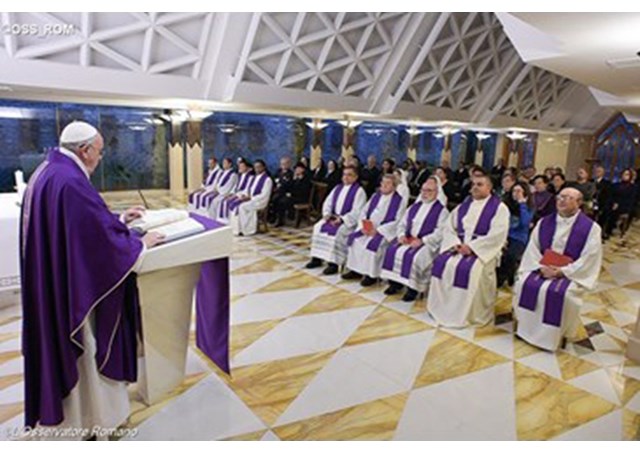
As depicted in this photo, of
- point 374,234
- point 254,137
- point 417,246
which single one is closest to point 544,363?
point 417,246

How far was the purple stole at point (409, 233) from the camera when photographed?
14.8 feet

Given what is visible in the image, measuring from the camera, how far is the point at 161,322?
263 centimetres

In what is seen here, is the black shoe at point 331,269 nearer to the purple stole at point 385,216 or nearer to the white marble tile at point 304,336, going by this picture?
the purple stole at point 385,216

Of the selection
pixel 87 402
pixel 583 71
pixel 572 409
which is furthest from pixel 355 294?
pixel 583 71

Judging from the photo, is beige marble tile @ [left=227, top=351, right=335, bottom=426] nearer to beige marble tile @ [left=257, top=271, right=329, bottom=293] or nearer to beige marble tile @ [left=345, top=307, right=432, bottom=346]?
beige marble tile @ [left=345, top=307, right=432, bottom=346]

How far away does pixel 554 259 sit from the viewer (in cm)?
365

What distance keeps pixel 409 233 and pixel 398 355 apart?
1647 millimetres

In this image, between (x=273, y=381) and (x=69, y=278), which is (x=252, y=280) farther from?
(x=69, y=278)

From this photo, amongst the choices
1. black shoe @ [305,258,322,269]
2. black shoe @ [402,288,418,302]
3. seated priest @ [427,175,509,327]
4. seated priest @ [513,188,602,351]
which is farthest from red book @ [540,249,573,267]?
black shoe @ [305,258,322,269]

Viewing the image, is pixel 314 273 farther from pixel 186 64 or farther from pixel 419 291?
pixel 186 64

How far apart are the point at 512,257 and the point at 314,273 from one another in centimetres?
228

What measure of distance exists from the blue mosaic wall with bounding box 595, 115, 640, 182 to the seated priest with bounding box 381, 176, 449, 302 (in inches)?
569

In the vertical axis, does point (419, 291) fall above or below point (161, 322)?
below

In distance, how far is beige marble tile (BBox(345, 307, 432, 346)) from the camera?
373cm
